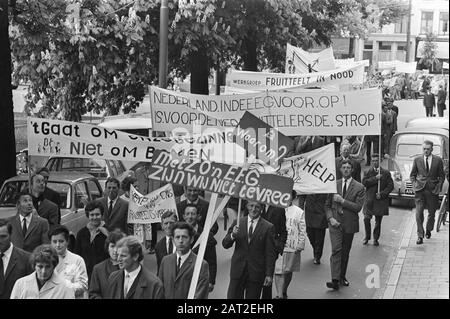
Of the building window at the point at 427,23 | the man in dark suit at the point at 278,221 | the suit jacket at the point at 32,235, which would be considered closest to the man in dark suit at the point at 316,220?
the man in dark suit at the point at 278,221

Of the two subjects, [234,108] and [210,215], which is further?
[234,108]

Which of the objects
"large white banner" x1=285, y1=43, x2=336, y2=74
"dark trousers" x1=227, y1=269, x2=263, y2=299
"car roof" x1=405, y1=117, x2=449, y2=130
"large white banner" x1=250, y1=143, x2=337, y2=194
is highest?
"large white banner" x1=285, y1=43, x2=336, y2=74

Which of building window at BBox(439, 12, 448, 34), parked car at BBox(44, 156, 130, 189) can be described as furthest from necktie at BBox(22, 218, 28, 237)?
building window at BBox(439, 12, 448, 34)

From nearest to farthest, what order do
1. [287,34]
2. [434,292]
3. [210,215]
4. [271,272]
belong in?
1. [210,215]
2. [271,272]
3. [434,292]
4. [287,34]

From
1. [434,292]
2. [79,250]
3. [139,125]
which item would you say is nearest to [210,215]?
[79,250]

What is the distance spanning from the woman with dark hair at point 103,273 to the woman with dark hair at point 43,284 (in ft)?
0.98

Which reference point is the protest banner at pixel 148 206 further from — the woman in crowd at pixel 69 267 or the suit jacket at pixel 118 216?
the woman in crowd at pixel 69 267

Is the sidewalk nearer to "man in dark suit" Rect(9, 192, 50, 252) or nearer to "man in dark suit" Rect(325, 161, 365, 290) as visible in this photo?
"man in dark suit" Rect(325, 161, 365, 290)

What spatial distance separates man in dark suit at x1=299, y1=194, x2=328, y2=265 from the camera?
498 inches

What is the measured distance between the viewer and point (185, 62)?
23.0 meters

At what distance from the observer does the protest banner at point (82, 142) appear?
36.0 feet

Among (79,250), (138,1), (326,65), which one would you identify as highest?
(138,1)

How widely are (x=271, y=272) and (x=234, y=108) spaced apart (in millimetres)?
4413
